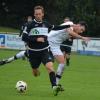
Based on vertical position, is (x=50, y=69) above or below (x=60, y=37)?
below

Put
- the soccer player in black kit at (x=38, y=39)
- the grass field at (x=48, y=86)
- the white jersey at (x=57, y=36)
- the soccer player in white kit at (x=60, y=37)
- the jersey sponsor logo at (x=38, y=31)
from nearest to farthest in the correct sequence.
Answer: the grass field at (x=48, y=86) → the soccer player in black kit at (x=38, y=39) → the jersey sponsor logo at (x=38, y=31) → the soccer player in white kit at (x=60, y=37) → the white jersey at (x=57, y=36)

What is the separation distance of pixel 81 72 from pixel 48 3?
42.0 m

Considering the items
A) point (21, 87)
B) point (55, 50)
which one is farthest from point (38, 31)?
point (55, 50)

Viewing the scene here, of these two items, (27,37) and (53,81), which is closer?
(53,81)

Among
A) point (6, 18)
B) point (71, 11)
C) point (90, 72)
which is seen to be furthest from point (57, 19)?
point (90, 72)

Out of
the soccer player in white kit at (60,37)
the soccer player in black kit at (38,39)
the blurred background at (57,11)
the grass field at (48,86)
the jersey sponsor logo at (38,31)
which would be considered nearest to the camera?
the grass field at (48,86)

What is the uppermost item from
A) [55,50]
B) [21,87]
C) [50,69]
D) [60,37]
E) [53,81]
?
[60,37]

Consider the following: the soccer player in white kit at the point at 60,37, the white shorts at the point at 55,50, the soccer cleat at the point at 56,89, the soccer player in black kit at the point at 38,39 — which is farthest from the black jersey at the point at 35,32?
the white shorts at the point at 55,50

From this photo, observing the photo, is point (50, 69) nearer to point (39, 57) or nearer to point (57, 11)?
point (39, 57)

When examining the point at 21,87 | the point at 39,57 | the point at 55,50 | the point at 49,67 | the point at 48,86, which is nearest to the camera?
the point at 49,67

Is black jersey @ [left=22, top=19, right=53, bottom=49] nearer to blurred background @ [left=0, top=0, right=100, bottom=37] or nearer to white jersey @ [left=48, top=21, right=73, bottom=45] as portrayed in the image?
white jersey @ [left=48, top=21, right=73, bottom=45]

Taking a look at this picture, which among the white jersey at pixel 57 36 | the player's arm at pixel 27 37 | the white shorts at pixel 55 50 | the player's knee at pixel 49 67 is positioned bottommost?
the player's knee at pixel 49 67

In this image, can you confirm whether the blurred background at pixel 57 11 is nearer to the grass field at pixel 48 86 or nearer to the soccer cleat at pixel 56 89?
the grass field at pixel 48 86

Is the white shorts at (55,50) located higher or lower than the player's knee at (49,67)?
higher
